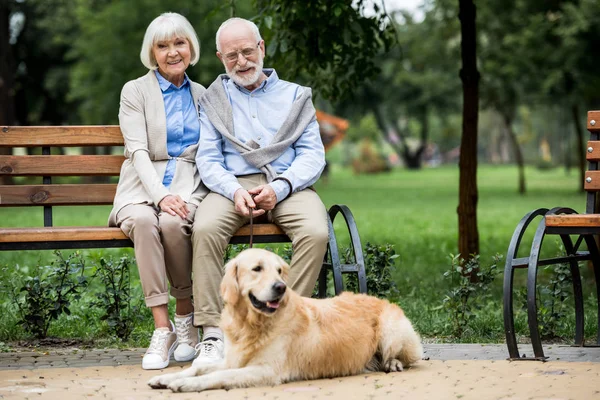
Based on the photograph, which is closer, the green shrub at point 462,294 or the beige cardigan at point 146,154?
the beige cardigan at point 146,154

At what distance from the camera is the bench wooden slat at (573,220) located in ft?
16.6

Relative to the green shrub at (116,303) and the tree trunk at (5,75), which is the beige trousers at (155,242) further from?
the tree trunk at (5,75)

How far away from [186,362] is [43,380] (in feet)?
2.87

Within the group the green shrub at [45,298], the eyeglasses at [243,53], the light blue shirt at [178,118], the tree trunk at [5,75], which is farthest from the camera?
the tree trunk at [5,75]

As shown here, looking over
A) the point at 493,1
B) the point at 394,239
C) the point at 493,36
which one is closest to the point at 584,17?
the point at 493,1

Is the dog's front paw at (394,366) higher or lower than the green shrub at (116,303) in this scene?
lower

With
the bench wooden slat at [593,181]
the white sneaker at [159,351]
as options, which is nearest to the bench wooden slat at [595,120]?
the bench wooden slat at [593,181]

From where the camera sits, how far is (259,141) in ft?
18.3

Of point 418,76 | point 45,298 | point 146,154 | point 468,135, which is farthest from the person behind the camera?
point 418,76

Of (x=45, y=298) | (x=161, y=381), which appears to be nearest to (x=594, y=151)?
(x=161, y=381)

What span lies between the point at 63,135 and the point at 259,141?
1424mm

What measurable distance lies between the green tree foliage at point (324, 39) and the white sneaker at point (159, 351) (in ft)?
8.92

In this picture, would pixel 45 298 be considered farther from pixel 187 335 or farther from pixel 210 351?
pixel 210 351

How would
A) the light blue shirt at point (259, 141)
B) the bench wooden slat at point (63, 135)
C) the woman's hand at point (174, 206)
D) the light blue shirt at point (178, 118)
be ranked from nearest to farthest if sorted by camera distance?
the woman's hand at point (174, 206)
the light blue shirt at point (259, 141)
the light blue shirt at point (178, 118)
the bench wooden slat at point (63, 135)
